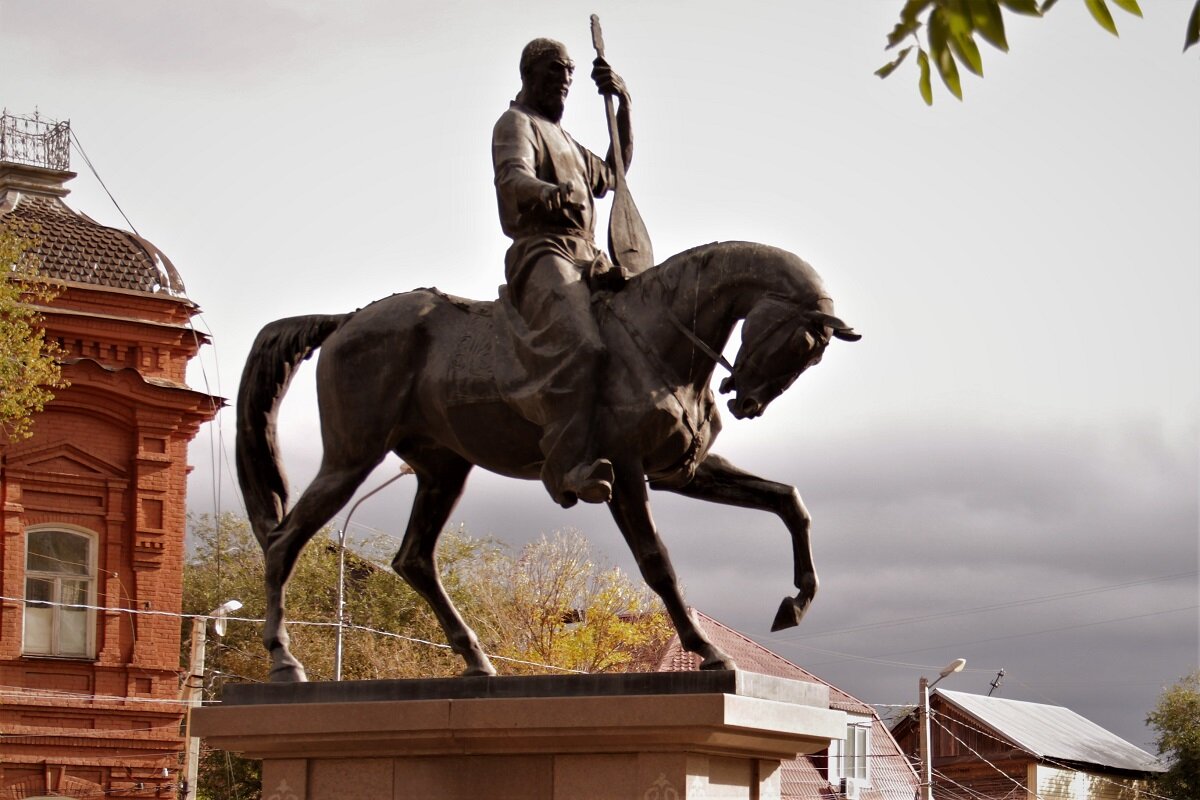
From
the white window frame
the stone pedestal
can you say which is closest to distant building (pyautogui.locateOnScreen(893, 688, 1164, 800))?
the white window frame

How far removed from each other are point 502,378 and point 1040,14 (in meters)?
5.15

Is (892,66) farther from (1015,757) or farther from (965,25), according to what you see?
(1015,757)

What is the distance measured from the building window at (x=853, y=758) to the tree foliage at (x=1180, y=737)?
9201 millimetres

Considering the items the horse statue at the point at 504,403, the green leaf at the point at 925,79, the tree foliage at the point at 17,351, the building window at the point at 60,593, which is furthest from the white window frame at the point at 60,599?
the green leaf at the point at 925,79

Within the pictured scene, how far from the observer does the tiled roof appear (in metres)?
30.8

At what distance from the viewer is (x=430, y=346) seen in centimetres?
938

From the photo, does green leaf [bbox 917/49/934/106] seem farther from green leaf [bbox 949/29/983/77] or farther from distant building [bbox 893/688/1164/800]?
distant building [bbox 893/688/1164/800]

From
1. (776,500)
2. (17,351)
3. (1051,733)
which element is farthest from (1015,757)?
(776,500)

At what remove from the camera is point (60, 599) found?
29.7m

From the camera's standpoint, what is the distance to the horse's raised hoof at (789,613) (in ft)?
28.8

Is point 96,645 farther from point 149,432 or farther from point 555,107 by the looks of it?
point 555,107

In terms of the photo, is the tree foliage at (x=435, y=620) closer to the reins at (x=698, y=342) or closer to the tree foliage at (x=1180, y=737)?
the tree foliage at (x=1180, y=737)

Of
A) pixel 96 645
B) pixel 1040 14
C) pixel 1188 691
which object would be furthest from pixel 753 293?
pixel 1188 691

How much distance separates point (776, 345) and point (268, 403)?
2.97m
